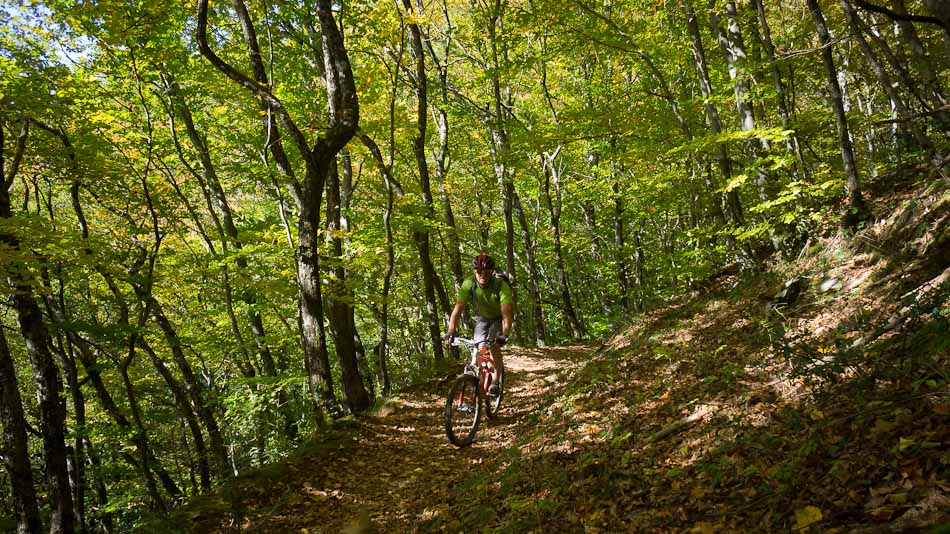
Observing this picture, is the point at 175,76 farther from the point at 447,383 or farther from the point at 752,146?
the point at 752,146

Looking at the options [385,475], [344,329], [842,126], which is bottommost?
[385,475]

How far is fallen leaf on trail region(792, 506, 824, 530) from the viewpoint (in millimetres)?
2643

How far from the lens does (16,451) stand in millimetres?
7090

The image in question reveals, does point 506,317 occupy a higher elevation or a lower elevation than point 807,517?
higher

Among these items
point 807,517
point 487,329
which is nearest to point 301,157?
point 487,329

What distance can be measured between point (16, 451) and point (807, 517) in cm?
940

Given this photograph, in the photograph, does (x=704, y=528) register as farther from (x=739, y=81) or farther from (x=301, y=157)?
(x=301, y=157)

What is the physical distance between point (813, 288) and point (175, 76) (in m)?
13.0

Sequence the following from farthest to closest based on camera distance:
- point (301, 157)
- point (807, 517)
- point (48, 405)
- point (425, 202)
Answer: point (425, 202), point (301, 157), point (48, 405), point (807, 517)

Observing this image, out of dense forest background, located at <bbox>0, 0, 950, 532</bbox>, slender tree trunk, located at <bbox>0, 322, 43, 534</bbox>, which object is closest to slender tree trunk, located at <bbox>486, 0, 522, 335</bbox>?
dense forest background, located at <bbox>0, 0, 950, 532</bbox>

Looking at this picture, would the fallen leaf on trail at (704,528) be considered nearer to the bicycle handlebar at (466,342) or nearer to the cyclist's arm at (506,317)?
the cyclist's arm at (506,317)

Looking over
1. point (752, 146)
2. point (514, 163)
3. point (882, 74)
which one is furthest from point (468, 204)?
point (882, 74)

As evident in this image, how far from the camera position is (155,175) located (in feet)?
40.8

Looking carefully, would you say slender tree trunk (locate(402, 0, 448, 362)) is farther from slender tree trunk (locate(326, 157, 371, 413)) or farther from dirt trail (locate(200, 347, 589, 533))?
dirt trail (locate(200, 347, 589, 533))
